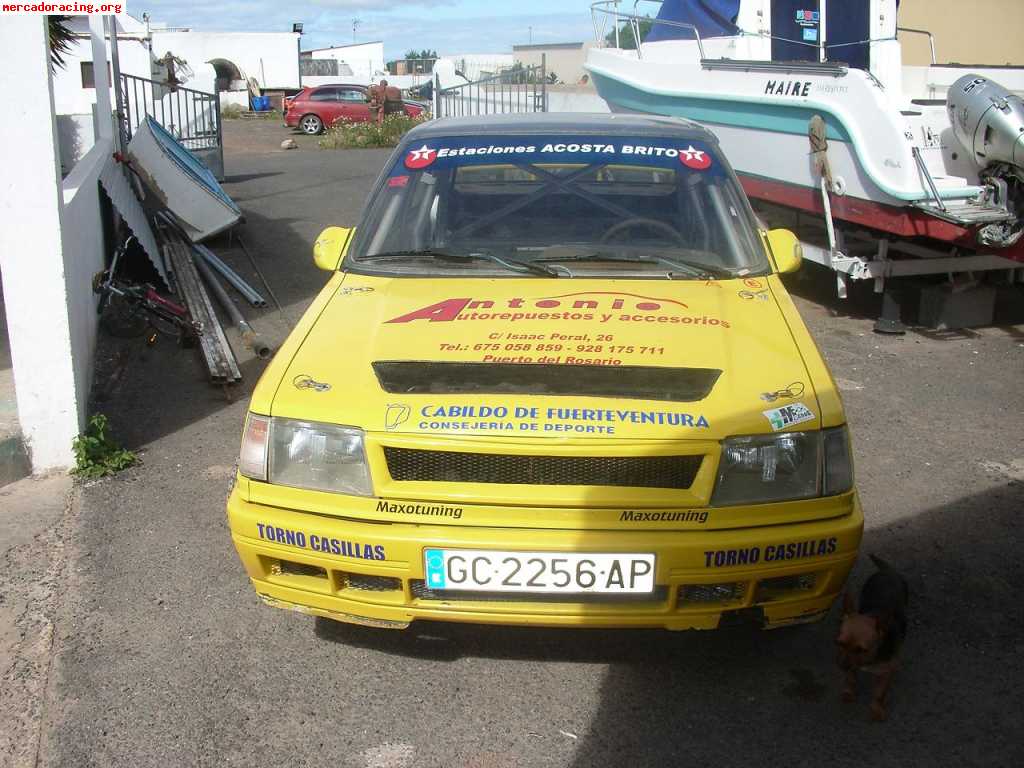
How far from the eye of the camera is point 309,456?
3021 millimetres

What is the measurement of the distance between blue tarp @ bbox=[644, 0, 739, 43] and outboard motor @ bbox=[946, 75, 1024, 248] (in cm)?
297

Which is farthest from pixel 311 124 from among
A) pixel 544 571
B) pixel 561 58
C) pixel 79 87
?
pixel 544 571

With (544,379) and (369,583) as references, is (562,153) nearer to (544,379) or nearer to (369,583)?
(544,379)

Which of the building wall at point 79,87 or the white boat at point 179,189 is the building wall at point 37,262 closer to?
the building wall at point 79,87

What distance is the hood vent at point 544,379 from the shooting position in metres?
3.05

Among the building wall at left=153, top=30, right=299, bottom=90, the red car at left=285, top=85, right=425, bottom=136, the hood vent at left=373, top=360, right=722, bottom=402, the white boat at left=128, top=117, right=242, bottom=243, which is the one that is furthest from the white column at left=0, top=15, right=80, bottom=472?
the building wall at left=153, top=30, right=299, bottom=90

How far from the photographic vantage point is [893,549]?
425 centimetres

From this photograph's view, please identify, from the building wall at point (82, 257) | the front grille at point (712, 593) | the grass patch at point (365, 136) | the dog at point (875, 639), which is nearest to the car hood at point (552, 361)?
the front grille at point (712, 593)

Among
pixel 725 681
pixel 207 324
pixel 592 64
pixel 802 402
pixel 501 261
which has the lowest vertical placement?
pixel 725 681

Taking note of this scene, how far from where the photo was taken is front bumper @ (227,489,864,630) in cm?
286

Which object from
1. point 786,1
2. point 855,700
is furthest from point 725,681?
point 786,1

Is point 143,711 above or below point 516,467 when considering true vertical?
below

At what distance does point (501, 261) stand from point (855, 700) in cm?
203

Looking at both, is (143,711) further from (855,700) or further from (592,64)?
(592,64)
